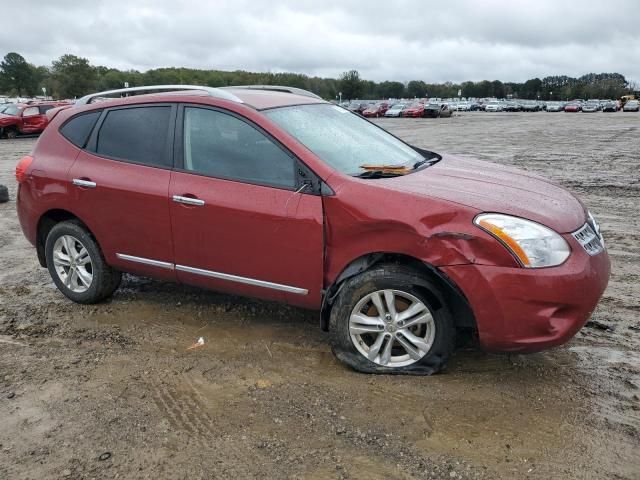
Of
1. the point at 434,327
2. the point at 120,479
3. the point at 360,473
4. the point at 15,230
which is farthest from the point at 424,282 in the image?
the point at 15,230

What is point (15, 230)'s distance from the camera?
7.68 metres

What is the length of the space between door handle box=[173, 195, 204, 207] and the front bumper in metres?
1.73

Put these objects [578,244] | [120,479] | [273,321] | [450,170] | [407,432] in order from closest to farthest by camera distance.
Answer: [120,479]
[407,432]
[578,244]
[450,170]
[273,321]

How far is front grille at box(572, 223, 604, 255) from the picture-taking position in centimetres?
330

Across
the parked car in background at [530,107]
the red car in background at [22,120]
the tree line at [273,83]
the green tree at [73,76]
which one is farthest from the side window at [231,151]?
the parked car in background at [530,107]

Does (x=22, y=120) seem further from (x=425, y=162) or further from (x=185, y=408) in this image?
(x=185, y=408)

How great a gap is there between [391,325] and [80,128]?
10.1ft

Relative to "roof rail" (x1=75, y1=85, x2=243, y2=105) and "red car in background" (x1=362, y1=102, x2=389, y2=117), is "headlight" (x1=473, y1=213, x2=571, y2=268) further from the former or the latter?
"red car in background" (x1=362, y1=102, x2=389, y2=117)

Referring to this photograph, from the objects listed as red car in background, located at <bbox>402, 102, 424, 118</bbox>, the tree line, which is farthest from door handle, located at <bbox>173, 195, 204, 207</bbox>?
the tree line

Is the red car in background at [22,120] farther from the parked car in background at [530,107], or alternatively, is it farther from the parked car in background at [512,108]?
the parked car in background at [530,107]

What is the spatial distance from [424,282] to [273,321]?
1.56 meters

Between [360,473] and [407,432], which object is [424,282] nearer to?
[407,432]

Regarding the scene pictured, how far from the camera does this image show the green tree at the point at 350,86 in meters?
110

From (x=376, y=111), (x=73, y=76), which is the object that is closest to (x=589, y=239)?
(x=376, y=111)
